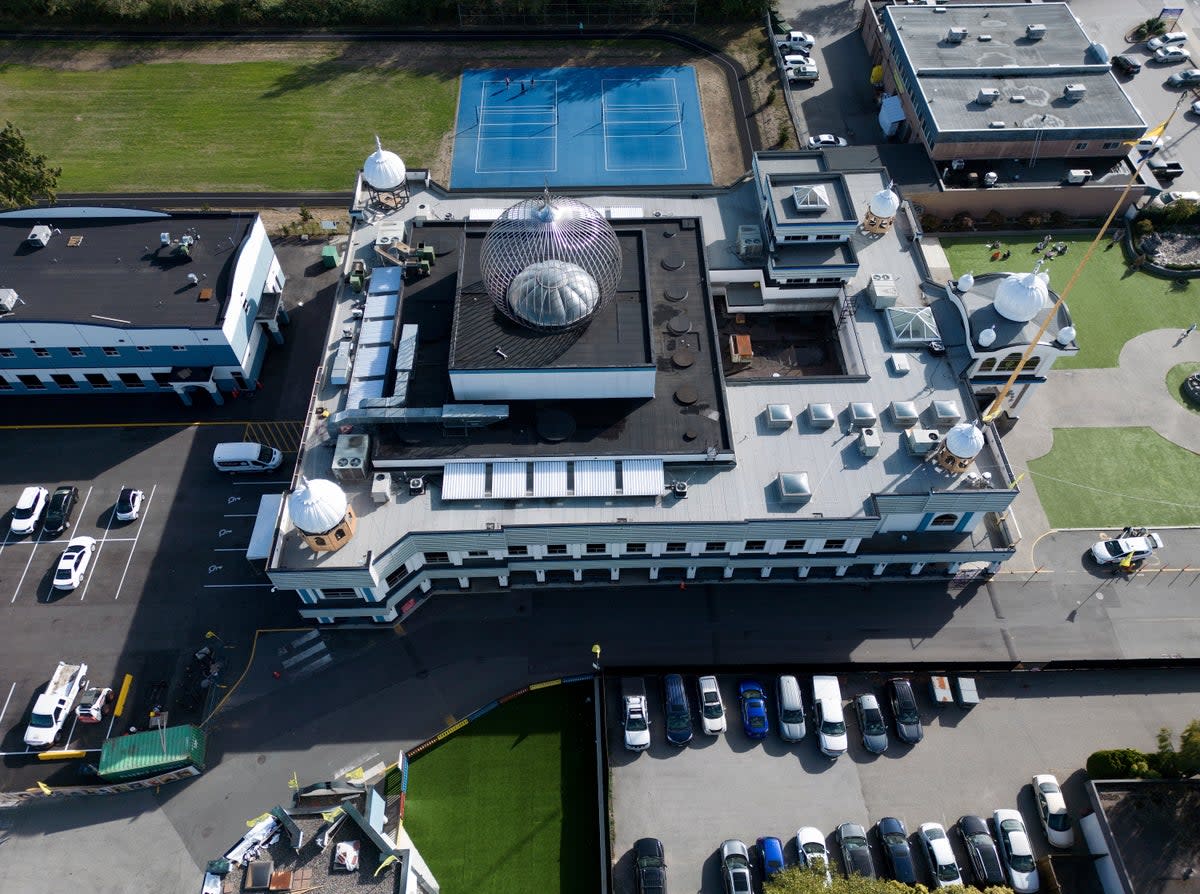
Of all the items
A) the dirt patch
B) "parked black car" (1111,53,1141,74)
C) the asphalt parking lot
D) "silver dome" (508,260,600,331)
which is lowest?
the asphalt parking lot

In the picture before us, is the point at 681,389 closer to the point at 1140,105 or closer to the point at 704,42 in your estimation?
the point at 704,42

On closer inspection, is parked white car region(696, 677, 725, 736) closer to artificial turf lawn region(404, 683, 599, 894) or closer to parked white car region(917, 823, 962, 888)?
artificial turf lawn region(404, 683, 599, 894)

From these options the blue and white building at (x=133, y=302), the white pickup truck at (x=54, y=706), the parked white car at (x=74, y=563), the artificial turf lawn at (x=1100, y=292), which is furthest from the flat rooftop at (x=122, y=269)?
the artificial turf lawn at (x=1100, y=292)

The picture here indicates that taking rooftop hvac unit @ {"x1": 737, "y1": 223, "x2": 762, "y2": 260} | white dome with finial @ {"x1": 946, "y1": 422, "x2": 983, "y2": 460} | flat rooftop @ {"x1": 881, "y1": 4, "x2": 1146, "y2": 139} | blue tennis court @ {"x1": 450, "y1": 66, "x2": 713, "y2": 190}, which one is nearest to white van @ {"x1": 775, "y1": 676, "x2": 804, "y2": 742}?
white dome with finial @ {"x1": 946, "y1": 422, "x2": 983, "y2": 460}

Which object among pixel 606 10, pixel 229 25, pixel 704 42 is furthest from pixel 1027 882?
pixel 229 25

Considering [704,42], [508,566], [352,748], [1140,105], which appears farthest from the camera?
[704,42]

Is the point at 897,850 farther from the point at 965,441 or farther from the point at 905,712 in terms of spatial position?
the point at 965,441

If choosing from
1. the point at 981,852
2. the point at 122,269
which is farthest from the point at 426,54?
the point at 981,852
